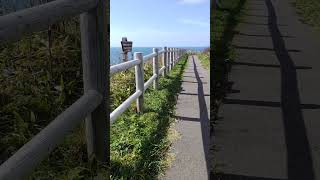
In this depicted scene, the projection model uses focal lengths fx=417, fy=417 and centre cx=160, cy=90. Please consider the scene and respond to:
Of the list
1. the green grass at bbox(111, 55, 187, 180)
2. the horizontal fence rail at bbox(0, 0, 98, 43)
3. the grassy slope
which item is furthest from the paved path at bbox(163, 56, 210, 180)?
the horizontal fence rail at bbox(0, 0, 98, 43)

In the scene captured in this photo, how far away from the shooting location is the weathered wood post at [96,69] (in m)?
2.59

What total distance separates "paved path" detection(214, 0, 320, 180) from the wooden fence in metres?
0.85

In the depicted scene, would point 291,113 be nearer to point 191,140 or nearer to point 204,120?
point 191,140

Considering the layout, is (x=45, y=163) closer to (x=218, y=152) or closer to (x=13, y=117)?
(x=13, y=117)

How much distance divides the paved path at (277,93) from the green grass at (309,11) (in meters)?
0.03

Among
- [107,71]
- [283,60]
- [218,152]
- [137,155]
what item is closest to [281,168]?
[218,152]

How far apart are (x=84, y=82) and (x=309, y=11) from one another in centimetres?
140

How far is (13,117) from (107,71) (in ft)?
2.17

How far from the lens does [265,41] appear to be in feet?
6.61

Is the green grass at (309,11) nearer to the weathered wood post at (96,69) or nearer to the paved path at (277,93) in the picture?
the paved path at (277,93)

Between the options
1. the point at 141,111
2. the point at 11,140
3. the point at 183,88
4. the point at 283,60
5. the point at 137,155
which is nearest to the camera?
the point at 283,60

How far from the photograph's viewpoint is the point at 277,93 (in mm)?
2004

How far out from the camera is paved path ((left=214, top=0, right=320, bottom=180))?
1977 mm

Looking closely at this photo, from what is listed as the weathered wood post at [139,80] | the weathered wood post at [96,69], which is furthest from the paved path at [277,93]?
the weathered wood post at [139,80]
